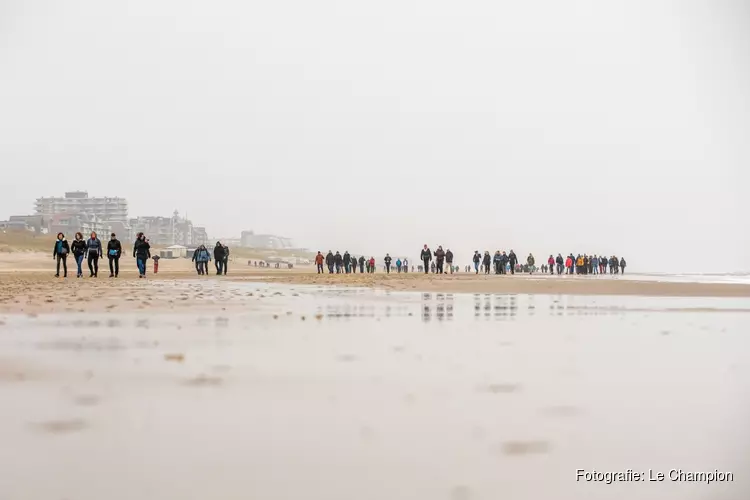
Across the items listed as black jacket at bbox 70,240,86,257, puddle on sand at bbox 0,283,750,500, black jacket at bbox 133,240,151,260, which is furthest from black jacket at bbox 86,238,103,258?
puddle on sand at bbox 0,283,750,500

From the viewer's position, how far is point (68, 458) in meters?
4.34

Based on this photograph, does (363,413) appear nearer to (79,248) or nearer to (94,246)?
(79,248)

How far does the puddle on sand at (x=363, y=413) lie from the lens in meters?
4.00

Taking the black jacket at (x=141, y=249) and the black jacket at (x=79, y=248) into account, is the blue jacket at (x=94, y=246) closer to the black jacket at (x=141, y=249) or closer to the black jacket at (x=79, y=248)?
the black jacket at (x=79, y=248)

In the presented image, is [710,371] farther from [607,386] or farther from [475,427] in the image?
[475,427]

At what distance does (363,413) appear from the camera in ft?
18.3

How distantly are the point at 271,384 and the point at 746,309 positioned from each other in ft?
46.4

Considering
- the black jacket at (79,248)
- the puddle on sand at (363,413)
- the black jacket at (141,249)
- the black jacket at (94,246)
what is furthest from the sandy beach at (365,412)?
the black jacket at (141,249)

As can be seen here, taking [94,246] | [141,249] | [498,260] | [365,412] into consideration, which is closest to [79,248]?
[94,246]

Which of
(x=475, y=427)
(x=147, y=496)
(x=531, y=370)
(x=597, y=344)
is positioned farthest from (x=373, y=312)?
(x=147, y=496)

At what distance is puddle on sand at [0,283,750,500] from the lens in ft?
13.1

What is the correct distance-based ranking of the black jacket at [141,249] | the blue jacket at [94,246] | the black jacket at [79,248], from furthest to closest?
the black jacket at [141,249]
the blue jacket at [94,246]
the black jacket at [79,248]

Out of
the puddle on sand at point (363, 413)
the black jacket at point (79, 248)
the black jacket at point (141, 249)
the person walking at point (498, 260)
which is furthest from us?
the person walking at point (498, 260)

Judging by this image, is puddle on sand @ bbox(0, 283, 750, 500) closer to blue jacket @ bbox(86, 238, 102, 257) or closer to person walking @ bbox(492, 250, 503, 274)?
blue jacket @ bbox(86, 238, 102, 257)
